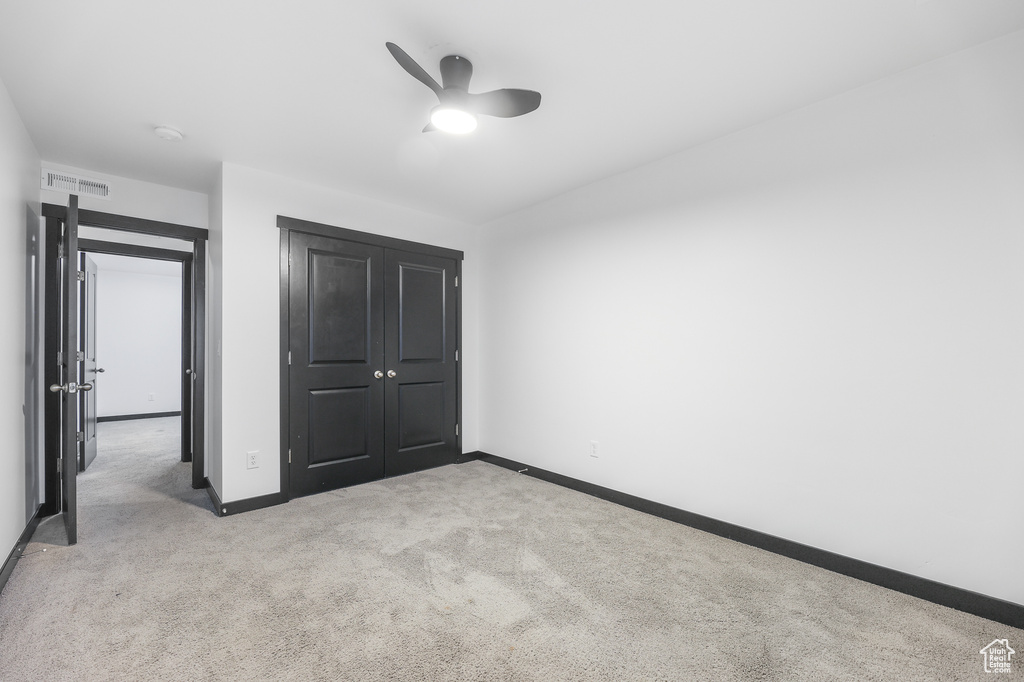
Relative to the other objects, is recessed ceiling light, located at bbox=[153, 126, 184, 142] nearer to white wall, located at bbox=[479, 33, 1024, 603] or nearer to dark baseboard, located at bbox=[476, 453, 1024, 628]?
white wall, located at bbox=[479, 33, 1024, 603]

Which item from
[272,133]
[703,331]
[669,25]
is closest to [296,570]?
→ [272,133]

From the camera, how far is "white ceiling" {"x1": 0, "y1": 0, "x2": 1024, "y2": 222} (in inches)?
71.3

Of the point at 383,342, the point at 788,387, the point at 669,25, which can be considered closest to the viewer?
the point at 669,25

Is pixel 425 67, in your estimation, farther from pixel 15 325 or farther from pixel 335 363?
pixel 15 325

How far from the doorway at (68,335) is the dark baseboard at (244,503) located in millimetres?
729

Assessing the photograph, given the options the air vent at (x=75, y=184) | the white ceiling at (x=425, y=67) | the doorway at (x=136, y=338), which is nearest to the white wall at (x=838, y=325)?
the white ceiling at (x=425, y=67)

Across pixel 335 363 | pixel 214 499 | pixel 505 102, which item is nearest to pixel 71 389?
pixel 214 499

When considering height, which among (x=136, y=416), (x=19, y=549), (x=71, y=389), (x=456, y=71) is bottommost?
(x=136, y=416)

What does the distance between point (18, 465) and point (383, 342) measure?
2.34m

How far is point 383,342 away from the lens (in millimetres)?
4078

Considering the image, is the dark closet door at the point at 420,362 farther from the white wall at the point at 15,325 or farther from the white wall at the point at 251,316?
the white wall at the point at 15,325

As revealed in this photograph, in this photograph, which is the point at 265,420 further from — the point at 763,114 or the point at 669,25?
the point at 763,114

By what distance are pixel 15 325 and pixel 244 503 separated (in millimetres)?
1674

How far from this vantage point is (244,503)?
3.24 metres
